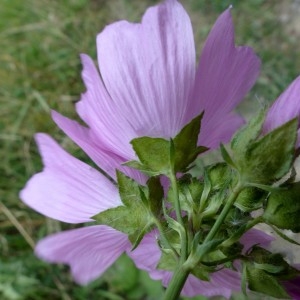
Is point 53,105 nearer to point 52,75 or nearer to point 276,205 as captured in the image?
point 52,75

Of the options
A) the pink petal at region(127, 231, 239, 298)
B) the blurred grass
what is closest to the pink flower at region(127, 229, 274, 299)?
the pink petal at region(127, 231, 239, 298)

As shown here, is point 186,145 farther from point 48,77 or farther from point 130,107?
point 48,77

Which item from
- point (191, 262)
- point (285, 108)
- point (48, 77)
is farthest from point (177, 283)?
point (48, 77)

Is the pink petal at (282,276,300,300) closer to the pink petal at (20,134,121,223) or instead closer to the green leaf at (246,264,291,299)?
the green leaf at (246,264,291,299)

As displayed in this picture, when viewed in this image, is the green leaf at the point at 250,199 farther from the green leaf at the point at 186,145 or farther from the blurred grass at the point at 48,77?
the blurred grass at the point at 48,77

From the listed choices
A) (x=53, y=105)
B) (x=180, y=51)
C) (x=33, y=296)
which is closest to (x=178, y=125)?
(x=180, y=51)

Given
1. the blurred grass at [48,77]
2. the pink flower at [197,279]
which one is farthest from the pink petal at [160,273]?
the blurred grass at [48,77]

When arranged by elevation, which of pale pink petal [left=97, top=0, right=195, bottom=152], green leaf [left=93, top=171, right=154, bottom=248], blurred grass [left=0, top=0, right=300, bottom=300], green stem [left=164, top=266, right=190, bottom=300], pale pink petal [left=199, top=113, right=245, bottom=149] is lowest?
blurred grass [left=0, top=0, right=300, bottom=300]
